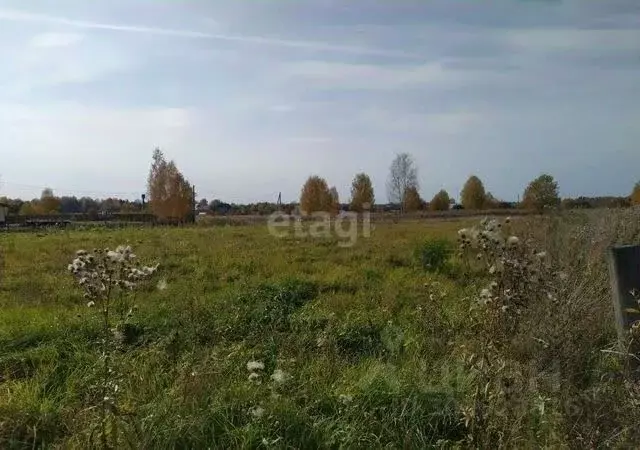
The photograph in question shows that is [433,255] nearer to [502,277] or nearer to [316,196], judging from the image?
[502,277]

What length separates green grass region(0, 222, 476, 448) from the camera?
146 inches

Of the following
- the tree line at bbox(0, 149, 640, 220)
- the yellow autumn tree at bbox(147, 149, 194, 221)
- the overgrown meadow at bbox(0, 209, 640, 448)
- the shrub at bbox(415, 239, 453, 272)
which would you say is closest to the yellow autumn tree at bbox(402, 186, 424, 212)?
the tree line at bbox(0, 149, 640, 220)

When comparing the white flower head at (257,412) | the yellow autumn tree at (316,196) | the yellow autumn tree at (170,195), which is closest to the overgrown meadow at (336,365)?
the white flower head at (257,412)

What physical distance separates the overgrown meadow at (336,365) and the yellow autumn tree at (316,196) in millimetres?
51437

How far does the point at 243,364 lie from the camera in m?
5.23

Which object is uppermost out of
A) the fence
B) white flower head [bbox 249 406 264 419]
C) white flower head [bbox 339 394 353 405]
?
the fence

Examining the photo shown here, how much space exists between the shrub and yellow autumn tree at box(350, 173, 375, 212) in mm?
51747

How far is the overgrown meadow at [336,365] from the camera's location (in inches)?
138

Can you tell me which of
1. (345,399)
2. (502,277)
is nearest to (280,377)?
(345,399)

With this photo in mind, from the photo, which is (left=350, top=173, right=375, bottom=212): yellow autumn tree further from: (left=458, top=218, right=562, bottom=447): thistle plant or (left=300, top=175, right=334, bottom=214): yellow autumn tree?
(left=458, top=218, right=562, bottom=447): thistle plant

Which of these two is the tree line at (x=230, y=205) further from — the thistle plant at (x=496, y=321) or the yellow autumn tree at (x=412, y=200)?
the thistle plant at (x=496, y=321)

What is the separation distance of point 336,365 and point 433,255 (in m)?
7.77

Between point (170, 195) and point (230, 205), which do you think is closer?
point (170, 195)

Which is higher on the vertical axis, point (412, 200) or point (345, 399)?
point (412, 200)
